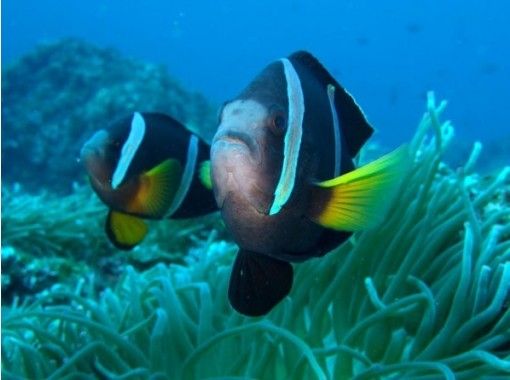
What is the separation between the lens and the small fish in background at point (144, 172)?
2.13 meters

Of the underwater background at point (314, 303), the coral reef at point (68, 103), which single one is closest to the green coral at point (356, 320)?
the underwater background at point (314, 303)

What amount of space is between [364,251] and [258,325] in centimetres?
53

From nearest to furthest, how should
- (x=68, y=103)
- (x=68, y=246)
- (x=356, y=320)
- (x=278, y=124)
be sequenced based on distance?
(x=278, y=124), (x=356, y=320), (x=68, y=246), (x=68, y=103)

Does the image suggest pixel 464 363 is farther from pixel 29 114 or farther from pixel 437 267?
pixel 29 114

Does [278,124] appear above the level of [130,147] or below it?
below

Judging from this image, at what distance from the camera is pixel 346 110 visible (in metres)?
1.31

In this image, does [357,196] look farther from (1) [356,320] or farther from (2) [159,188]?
(2) [159,188]

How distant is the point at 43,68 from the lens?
11570 mm

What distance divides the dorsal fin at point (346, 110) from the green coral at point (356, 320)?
63 cm

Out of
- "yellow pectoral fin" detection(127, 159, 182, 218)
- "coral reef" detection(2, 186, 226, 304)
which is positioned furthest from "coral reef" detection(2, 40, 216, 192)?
"yellow pectoral fin" detection(127, 159, 182, 218)

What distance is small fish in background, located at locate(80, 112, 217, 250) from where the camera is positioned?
2.13 metres

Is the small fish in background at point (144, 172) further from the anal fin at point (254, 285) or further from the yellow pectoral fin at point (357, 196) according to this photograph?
the yellow pectoral fin at point (357, 196)

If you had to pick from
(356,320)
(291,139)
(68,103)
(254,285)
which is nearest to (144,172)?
(356,320)

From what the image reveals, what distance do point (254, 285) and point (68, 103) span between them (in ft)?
33.0
